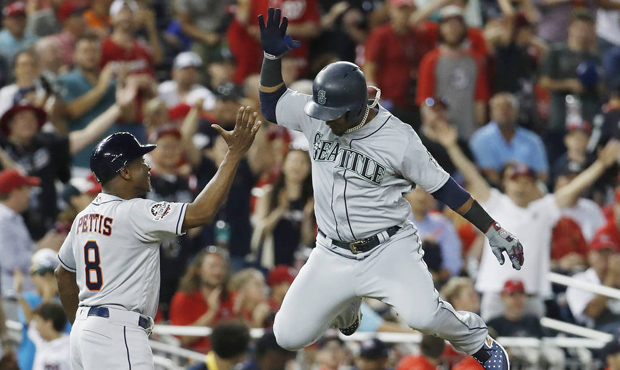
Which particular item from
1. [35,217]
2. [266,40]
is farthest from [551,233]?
[266,40]

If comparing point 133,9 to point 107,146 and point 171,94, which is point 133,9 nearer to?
point 171,94

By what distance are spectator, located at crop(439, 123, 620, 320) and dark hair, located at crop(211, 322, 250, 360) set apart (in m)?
2.76

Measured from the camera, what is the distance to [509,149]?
12.2 metres

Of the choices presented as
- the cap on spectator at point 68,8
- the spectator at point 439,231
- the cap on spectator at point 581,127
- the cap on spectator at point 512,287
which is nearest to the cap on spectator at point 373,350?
the cap on spectator at point 512,287

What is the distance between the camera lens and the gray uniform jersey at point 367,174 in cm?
656

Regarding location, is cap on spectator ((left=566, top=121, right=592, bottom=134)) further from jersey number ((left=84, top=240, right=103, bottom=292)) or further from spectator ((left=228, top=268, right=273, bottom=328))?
jersey number ((left=84, top=240, right=103, bottom=292))

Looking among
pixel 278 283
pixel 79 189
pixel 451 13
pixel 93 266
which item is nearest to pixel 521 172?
pixel 278 283

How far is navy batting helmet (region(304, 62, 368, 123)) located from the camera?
640cm

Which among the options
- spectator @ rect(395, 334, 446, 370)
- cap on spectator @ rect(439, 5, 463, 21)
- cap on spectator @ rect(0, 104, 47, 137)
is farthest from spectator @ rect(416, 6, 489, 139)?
spectator @ rect(395, 334, 446, 370)

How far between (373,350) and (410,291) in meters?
2.44

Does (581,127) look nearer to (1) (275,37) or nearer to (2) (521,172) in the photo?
(2) (521,172)

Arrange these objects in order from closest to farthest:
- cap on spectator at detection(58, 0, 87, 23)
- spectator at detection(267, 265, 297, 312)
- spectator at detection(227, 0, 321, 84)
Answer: spectator at detection(267, 265, 297, 312) < cap on spectator at detection(58, 0, 87, 23) < spectator at detection(227, 0, 321, 84)

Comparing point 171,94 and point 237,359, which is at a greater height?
point 237,359

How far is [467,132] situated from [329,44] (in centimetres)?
207
